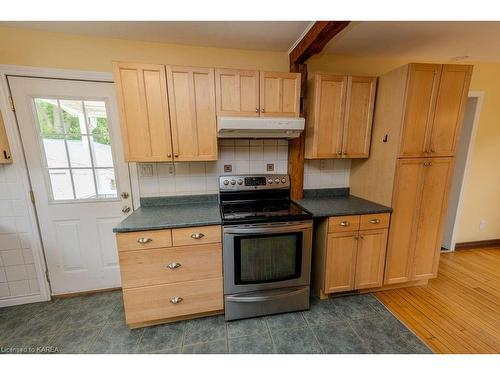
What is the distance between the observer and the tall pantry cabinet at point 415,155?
65.8 inches

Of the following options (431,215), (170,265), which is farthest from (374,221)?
(170,265)

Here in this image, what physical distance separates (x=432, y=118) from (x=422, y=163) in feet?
1.29

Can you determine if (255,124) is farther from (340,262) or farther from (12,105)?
(12,105)

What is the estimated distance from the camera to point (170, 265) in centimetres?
154

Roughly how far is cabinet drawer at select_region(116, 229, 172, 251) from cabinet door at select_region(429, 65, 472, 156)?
239 centimetres

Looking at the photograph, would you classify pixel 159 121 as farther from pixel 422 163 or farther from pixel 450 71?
pixel 450 71

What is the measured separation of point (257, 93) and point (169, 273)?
1.68 m

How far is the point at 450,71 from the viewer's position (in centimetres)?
166

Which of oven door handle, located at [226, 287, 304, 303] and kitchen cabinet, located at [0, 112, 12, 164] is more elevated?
kitchen cabinet, located at [0, 112, 12, 164]

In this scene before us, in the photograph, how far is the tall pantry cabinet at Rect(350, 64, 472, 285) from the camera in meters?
1.67

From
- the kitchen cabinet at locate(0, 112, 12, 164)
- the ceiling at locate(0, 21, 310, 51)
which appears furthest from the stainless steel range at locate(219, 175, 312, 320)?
the kitchen cabinet at locate(0, 112, 12, 164)

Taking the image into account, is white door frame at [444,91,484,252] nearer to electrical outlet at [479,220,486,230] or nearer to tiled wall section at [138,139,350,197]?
electrical outlet at [479,220,486,230]

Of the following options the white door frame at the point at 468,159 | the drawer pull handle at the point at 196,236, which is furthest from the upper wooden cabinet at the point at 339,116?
the white door frame at the point at 468,159

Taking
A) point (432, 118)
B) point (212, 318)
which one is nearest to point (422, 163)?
point (432, 118)
